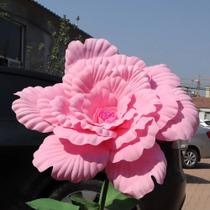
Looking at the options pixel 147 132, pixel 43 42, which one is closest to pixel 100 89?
pixel 147 132

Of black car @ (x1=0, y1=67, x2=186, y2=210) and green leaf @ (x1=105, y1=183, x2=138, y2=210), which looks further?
black car @ (x1=0, y1=67, x2=186, y2=210)

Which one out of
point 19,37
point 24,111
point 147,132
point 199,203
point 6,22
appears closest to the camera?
point 147,132

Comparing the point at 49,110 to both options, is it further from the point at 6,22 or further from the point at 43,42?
the point at 43,42

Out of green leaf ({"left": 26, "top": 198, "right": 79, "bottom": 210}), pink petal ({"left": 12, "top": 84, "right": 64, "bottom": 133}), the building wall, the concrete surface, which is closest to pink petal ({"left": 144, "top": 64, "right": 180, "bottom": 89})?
pink petal ({"left": 12, "top": 84, "right": 64, "bottom": 133})

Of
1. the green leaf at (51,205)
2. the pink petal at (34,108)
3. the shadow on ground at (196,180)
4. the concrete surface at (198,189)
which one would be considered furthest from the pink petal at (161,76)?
the shadow on ground at (196,180)

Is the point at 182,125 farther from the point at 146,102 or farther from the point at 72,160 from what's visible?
the point at 72,160

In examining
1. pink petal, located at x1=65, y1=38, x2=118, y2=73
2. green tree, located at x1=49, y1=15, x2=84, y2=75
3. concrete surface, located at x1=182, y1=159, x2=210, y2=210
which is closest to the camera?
pink petal, located at x1=65, y1=38, x2=118, y2=73

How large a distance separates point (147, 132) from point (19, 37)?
1392 cm

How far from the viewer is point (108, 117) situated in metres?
1.21

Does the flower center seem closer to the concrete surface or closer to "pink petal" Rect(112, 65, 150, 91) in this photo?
"pink petal" Rect(112, 65, 150, 91)

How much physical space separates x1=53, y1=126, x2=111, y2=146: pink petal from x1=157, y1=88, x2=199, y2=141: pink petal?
0.39 ft

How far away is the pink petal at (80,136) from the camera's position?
3.69ft

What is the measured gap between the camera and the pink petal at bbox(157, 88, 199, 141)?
116 centimetres

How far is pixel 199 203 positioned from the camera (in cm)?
891
